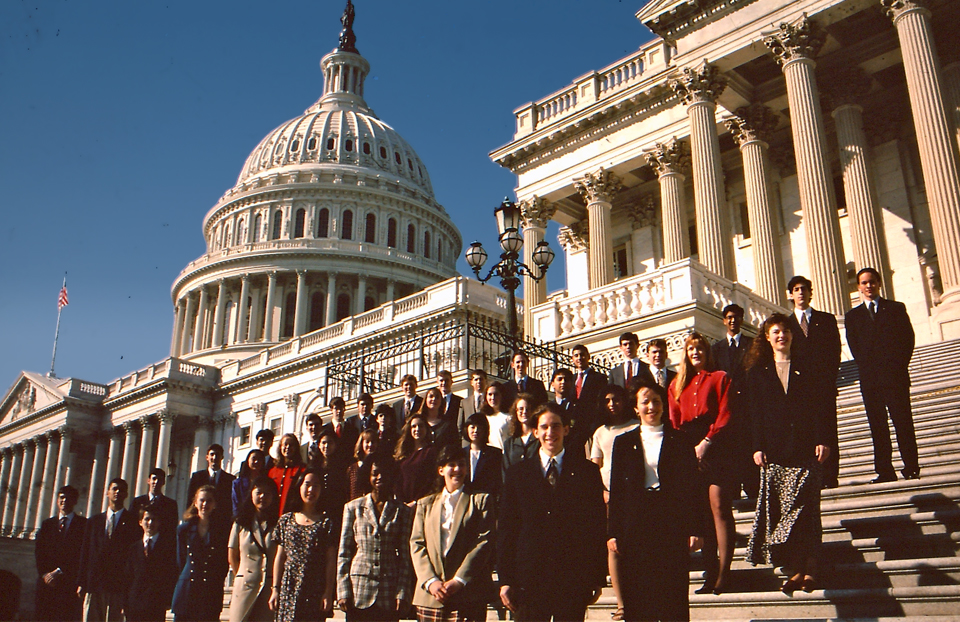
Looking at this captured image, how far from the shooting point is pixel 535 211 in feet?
93.4

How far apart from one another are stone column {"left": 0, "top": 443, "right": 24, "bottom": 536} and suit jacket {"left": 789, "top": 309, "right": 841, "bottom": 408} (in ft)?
232

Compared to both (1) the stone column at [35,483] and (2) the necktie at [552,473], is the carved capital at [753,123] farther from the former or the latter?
(1) the stone column at [35,483]

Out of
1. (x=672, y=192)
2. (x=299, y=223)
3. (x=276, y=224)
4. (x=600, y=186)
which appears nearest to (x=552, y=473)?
(x=672, y=192)

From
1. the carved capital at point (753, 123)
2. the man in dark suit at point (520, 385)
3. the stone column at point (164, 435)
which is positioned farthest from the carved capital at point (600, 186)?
the stone column at point (164, 435)

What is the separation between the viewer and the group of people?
5.78 m

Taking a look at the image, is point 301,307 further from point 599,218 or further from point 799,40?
point 799,40

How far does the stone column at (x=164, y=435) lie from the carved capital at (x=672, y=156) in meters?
45.0

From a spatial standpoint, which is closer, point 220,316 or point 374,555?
point 374,555

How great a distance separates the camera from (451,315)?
43.8 metres

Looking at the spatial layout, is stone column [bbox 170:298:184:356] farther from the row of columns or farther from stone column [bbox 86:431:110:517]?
stone column [bbox 86:431:110:517]

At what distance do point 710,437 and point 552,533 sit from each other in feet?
6.77

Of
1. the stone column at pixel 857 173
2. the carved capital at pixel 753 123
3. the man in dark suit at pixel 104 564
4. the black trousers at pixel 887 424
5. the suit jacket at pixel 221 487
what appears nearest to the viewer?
the black trousers at pixel 887 424

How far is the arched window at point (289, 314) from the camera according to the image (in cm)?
7542

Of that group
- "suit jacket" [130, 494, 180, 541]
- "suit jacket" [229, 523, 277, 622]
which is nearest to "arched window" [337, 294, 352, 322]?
"suit jacket" [130, 494, 180, 541]
